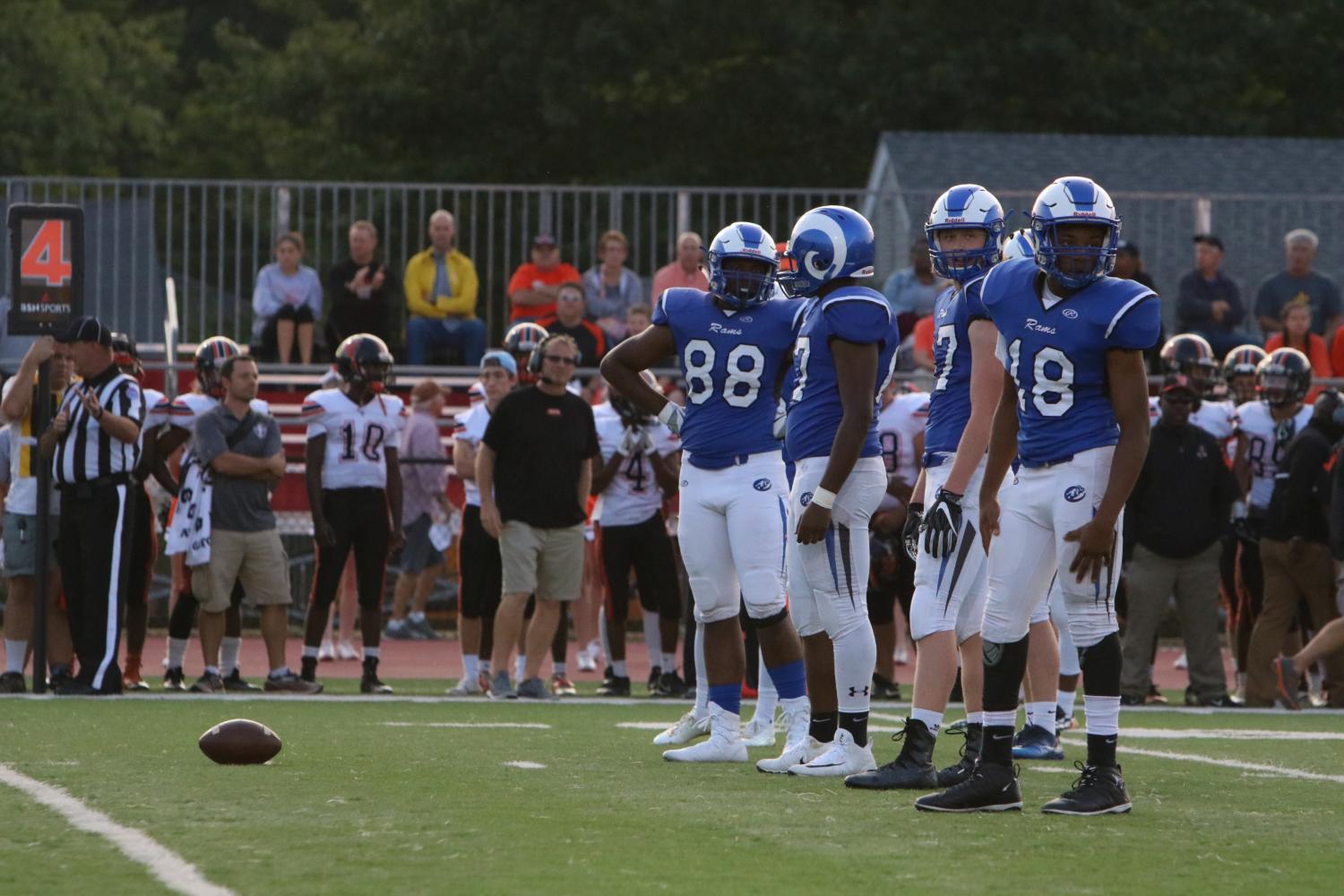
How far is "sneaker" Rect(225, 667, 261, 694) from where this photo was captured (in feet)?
42.4

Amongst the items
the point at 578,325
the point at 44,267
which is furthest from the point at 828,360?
the point at 578,325

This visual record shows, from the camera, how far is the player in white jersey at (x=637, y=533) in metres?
13.1

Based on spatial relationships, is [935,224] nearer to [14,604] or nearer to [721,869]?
[721,869]

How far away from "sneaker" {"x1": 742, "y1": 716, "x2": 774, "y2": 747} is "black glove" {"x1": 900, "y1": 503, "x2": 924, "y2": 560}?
5.76ft

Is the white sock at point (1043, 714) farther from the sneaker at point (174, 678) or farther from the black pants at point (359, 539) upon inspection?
the sneaker at point (174, 678)

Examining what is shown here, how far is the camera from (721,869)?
18.5ft

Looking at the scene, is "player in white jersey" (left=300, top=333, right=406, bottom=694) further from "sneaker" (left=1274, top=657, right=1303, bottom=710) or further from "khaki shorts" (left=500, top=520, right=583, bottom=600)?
"sneaker" (left=1274, top=657, right=1303, bottom=710)

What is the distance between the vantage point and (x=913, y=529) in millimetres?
7938

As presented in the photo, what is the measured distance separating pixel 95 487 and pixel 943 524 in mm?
6052

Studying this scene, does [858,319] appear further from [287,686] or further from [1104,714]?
[287,686]

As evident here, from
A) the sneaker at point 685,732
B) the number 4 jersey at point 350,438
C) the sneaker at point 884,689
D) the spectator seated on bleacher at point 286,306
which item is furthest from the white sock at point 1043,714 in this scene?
the spectator seated on bleacher at point 286,306

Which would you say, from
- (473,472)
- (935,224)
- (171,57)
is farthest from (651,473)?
(171,57)

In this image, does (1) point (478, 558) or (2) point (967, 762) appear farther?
(1) point (478, 558)

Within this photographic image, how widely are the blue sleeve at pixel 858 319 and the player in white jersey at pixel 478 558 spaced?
16.5ft
